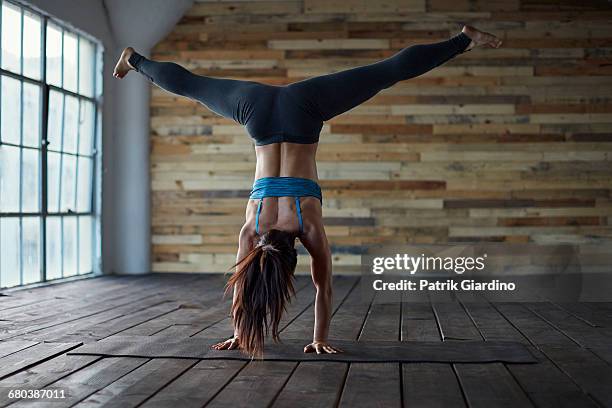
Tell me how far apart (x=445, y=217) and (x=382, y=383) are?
15.9 feet

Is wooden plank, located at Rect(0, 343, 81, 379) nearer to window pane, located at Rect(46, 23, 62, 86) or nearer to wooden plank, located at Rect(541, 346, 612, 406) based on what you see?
wooden plank, located at Rect(541, 346, 612, 406)

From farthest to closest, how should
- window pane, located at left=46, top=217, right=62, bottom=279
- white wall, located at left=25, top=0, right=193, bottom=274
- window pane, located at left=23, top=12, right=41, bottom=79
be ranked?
white wall, located at left=25, top=0, right=193, bottom=274, window pane, located at left=46, top=217, right=62, bottom=279, window pane, located at left=23, top=12, right=41, bottom=79

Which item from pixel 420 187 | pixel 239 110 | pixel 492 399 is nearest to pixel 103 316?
pixel 239 110

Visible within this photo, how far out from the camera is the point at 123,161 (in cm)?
743

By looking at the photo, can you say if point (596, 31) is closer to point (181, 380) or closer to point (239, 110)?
point (239, 110)

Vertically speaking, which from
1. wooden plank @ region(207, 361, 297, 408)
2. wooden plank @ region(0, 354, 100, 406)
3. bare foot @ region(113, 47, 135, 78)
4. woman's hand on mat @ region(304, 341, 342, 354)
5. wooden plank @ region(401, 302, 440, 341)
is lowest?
wooden plank @ region(401, 302, 440, 341)

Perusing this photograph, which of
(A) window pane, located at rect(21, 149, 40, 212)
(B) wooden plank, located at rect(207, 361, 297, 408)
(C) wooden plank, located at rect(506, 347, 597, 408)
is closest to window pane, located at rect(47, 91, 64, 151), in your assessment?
(A) window pane, located at rect(21, 149, 40, 212)

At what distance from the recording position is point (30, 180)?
19.3 feet

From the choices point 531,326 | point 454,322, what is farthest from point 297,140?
point 531,326

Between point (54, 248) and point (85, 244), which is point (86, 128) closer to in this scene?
point (85, 244)

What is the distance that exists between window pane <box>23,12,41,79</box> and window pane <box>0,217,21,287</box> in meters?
1.21

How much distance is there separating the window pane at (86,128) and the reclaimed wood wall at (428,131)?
0.84 metres

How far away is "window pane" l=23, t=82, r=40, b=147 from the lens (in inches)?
228

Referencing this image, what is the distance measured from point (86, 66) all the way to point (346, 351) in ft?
15.4
